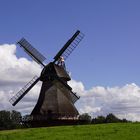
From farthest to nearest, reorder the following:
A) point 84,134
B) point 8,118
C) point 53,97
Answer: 1. point 8,118
2. point 53,97
3. point 84,134

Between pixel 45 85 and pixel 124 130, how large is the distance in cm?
2236

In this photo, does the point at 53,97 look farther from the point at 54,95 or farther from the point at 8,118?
the point at 8,118

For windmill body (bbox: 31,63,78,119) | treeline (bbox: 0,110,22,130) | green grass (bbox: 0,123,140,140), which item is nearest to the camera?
green grass (bbox: 0,123,140,140)

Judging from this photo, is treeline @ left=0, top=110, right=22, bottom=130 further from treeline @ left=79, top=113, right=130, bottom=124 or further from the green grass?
the green grass

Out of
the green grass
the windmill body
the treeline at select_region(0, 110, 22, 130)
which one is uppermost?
the treeline at select_region(0, 110, 22, 130)

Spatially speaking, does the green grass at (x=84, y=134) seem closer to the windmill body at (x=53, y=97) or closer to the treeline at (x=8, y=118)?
the windmill body at (x=53, y=97)

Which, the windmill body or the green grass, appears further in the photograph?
the windmill body

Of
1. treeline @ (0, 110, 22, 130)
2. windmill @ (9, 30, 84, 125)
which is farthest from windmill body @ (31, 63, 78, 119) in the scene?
treeline @ (0, 110, 22, 130)

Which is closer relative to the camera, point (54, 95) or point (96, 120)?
point (54, 95)

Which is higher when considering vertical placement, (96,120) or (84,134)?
(96,120)

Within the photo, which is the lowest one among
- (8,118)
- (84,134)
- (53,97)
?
(84,134)

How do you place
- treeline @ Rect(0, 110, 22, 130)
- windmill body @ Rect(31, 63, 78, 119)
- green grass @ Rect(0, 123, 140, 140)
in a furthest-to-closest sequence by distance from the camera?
treeline @ Rect(0, 110, 22, 130), windmill body @ Rect(31, 63, 78, 119), green grass @ Rect(0, 123, 140, 140)

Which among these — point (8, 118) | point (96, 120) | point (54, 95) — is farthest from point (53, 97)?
point (8, 118)

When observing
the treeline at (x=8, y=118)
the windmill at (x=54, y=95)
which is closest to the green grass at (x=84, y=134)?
the windmill at (x=54, y=95)
